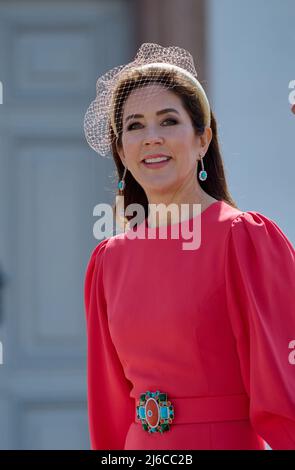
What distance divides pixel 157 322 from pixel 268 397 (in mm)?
277

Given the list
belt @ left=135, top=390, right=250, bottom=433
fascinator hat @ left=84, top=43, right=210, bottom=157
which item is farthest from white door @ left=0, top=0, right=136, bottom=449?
belt @ left=135, top=390, right=250, bottom=433

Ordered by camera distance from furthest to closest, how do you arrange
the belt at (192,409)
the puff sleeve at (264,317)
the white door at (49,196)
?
1. the white door at (49,196)
2. the belt at (192,409)
3. the puff sleeve at (264,317)

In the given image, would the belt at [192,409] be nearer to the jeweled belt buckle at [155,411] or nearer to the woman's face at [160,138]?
the jeweled belt buckle at [155,411]

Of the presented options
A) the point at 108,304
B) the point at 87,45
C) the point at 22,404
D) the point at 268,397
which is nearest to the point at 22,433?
the point at 22,404

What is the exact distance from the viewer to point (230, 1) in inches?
165

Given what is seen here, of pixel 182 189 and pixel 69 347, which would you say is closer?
pixel 182 189

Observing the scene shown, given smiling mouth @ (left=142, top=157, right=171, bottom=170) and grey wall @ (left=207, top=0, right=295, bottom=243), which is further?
grey wall @ (left=207, top=0, right=295, bottom=243)

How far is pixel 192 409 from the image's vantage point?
7.70 ft

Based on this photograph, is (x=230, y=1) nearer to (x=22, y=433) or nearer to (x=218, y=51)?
(x=218, y=51)

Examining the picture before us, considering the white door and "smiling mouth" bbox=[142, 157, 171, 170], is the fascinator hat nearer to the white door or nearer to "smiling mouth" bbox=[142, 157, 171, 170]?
"smiling mouth" bbox=[142, 157, 171, 170]

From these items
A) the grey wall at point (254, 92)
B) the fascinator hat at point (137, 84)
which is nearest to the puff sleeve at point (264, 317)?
the fascinator hat at point (137, 84)

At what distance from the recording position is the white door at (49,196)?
4680 mm

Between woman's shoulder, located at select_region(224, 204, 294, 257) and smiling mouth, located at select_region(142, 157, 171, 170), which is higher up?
smiling mouth, located at select_region(142, 157, 171, 170)

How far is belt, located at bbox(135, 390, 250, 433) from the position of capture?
2.33 metres
